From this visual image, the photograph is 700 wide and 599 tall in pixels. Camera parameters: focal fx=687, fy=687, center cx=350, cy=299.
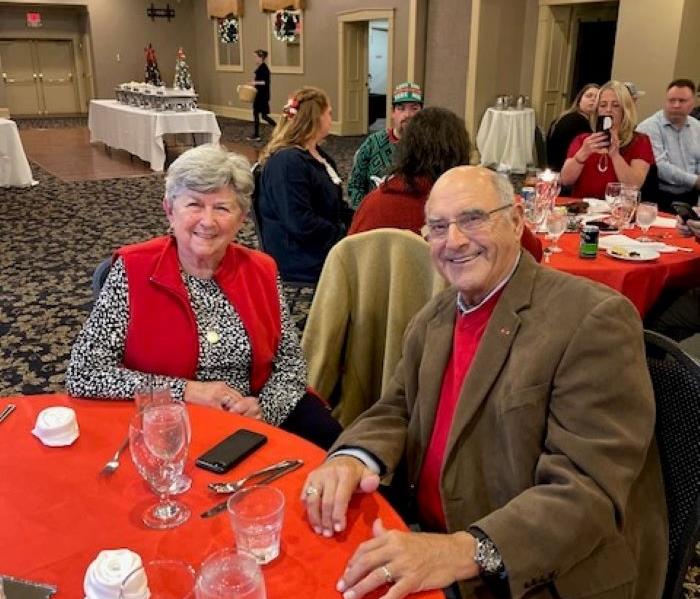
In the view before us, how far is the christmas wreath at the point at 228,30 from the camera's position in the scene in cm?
1744

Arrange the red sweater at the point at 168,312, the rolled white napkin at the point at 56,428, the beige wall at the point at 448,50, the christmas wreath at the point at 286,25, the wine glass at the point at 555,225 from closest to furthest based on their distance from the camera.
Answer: the rolled white napkin at the point at 56,428 → the red sweater at the point at 168,312 → the wine glass at the point at 555,225 → the beige wall at the point at 448,50 → the christmas wreath at the point at 286,25

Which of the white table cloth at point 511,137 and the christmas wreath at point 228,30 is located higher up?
the christmas wreath at point 228,30

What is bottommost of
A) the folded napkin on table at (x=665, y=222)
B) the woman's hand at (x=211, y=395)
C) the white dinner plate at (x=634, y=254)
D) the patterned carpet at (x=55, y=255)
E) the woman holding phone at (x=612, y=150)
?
the patterned carpet at (x=55, y=255)

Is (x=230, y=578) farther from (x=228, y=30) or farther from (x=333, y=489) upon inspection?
(x=228, y=30)

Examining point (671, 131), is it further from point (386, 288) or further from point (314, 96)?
point (386, 288)

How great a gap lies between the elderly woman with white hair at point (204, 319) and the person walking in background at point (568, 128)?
13.4 ft

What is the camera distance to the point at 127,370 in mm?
1727

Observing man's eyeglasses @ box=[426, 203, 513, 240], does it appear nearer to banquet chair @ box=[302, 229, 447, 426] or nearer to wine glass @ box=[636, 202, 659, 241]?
banquet chair @ box=[302, 229, 447, 426]

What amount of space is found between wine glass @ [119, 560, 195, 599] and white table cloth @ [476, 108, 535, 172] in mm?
8811

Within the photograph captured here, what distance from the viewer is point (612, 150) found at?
3.94 m

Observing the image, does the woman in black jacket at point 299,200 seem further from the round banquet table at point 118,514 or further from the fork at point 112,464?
the fork at point 112,464

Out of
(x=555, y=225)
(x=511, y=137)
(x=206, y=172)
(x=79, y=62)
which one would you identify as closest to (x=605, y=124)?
(x=555, y=225)

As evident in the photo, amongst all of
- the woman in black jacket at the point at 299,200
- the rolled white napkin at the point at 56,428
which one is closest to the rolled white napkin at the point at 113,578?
the rolled white napkin at the point at 56,428

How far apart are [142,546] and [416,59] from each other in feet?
32.9
